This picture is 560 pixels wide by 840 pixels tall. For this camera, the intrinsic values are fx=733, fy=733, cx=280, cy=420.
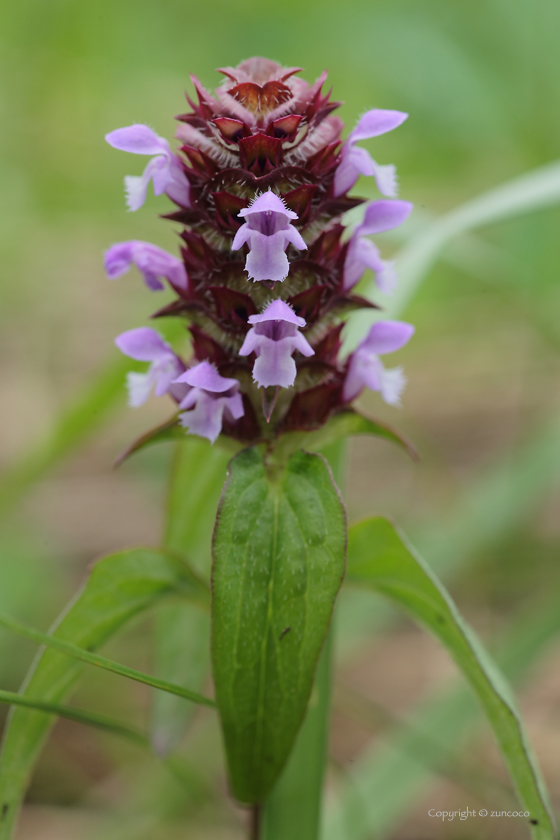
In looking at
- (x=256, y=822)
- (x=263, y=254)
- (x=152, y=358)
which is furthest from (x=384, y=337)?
(x=256, y=822)

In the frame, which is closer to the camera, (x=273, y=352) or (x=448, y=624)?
(x=273, y=352)

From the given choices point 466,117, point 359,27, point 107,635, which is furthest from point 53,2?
point 107,635

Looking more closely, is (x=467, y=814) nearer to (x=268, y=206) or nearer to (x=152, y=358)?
(x=152, y=358)

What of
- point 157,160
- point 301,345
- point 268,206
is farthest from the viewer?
point 157,160

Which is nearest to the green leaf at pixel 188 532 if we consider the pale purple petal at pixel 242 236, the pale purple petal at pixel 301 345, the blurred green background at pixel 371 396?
the blurred green background at pixel 371 396

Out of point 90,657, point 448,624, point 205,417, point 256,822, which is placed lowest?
point 256,822

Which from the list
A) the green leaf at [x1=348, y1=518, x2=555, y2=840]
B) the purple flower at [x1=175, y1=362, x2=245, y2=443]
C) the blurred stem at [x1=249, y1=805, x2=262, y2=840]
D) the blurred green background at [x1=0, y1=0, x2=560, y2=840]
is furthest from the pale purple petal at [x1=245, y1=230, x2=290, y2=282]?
the blurred green background at [x1=0, y1=0, x2=560, y2=840]

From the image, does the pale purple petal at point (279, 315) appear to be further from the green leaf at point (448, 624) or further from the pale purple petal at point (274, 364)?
the green leaf at point (448, 624)
